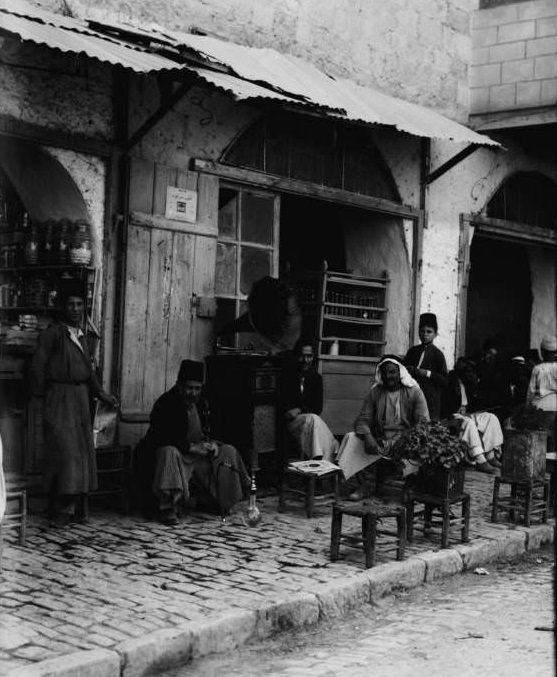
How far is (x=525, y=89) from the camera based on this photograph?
498 inches

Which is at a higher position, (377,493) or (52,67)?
(52,67)

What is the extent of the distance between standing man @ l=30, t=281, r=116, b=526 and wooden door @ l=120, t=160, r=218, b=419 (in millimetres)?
992

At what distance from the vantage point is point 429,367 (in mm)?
10797

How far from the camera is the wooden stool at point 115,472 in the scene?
26.9 feet

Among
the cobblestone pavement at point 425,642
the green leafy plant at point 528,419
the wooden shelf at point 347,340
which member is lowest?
the cobblestone pavement at point 425,642

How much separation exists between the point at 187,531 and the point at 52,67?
4.19 meters

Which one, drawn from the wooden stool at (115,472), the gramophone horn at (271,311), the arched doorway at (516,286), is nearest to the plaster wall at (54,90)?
the gramophone horn at (271,311)

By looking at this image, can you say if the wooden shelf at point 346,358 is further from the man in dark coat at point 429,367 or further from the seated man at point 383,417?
the seated man at point 383,417

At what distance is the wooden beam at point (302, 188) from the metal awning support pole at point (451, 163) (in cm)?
45

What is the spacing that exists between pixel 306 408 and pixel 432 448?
7.73 ft

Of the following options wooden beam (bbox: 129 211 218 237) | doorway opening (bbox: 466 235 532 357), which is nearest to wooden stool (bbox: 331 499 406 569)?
wooden beam (bbox: 129 211 218 237)

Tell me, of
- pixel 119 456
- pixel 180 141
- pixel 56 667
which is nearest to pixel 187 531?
pixel 119 456

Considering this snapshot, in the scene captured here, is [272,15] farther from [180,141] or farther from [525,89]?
[525,89]

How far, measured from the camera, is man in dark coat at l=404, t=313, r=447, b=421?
1070 cm
